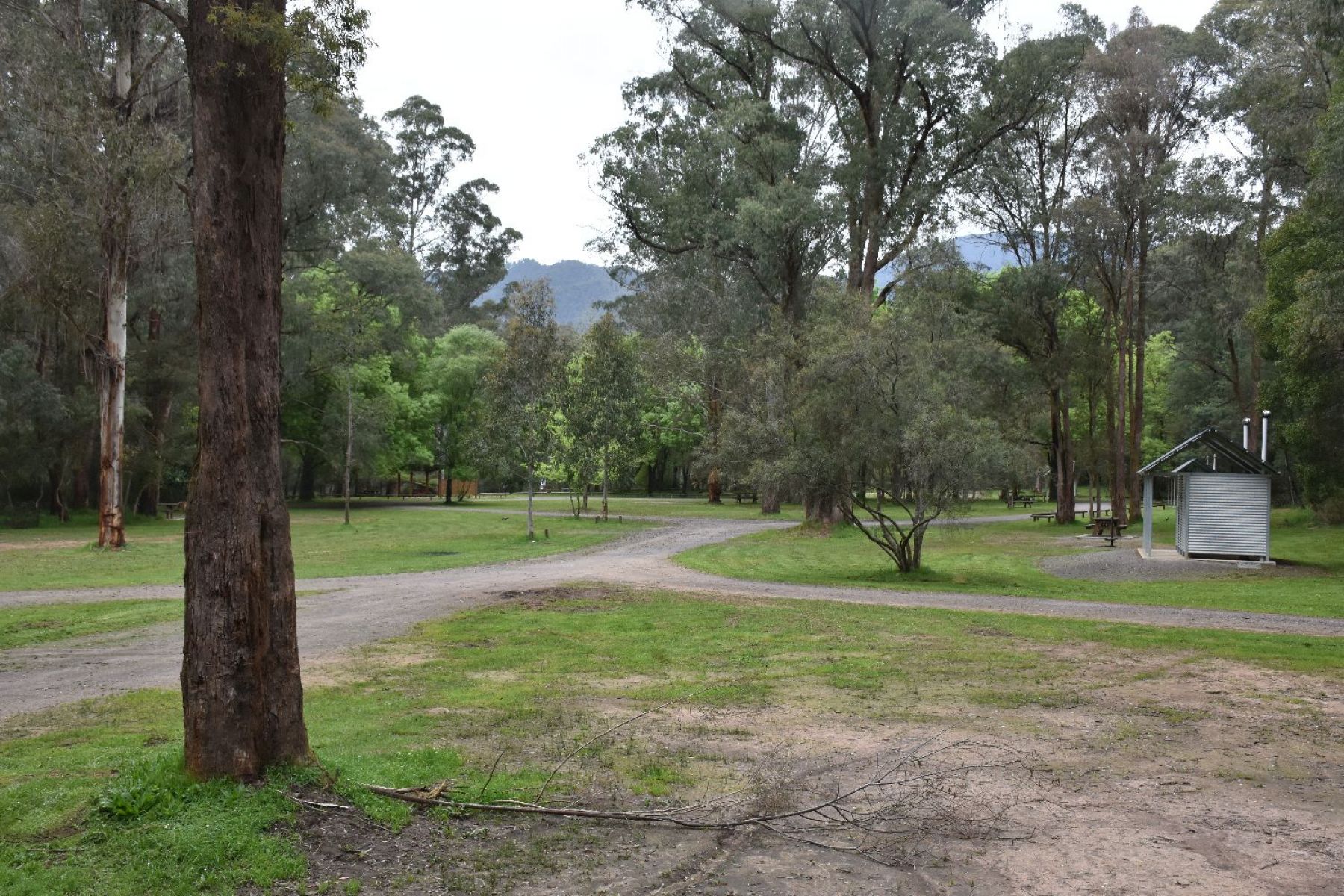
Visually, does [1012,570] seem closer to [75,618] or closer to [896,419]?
[896,419]

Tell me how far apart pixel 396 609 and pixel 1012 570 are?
49.6 feet

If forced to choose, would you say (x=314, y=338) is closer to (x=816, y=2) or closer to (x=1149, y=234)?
(x=816, y=2)

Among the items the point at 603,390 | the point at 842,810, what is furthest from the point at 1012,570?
the point at 842,810

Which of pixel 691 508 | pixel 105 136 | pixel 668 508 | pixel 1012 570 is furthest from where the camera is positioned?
pixel 691 508

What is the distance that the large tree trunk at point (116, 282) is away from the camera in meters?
26.2

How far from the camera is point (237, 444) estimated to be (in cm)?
538

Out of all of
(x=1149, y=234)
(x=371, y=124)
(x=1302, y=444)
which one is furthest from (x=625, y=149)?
(x=371, y=124)

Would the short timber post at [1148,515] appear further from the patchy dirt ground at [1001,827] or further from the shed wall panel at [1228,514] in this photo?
the patchy dirt ground at [1001,827]

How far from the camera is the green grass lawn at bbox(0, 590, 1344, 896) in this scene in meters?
4.71

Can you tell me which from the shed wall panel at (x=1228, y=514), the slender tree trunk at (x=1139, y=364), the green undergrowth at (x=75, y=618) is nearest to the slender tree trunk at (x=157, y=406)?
the green undergrowth at (x=75, y=618)

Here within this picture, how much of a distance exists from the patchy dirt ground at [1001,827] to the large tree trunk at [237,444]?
0.81m

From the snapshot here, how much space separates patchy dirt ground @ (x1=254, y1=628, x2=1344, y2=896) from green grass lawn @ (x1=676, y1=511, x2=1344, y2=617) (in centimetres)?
998

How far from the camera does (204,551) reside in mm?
5312

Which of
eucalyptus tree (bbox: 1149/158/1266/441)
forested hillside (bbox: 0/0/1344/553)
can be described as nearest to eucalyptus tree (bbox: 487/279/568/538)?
forested hillside (bbox: 0/0/1344/553)
